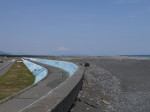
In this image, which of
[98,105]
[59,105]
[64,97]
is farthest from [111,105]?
[59,105]

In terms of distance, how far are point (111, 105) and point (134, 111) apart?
1281 millimetres

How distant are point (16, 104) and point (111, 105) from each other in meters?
4.79

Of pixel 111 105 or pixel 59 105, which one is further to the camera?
pixel 111 105

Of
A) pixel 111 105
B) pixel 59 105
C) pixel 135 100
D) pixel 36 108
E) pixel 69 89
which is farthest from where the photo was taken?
pixel 135 100

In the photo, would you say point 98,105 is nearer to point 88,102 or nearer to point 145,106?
point 88,102

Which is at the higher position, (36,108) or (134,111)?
(36,108)

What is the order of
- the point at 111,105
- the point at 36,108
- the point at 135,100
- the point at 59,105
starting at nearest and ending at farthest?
the point at 36,108, the point at 59,105, the point at 111,105, the point at 135,100

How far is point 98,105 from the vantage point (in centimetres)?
1412

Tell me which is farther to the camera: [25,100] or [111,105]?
[111,105]

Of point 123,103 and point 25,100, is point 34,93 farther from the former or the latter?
point 123,103

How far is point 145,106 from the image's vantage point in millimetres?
14609

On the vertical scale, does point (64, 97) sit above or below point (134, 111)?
above

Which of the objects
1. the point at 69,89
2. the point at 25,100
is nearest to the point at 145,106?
the point at 69,89

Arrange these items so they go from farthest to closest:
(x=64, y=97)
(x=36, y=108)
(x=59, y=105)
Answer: (x=64, y=97), (x=59, y=105), (x=36, y=108)
